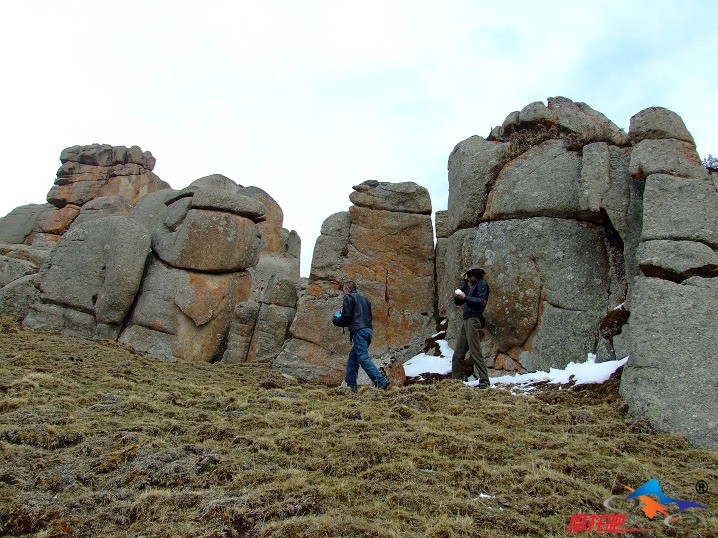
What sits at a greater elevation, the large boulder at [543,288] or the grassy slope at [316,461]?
the large boulder at [543,288]

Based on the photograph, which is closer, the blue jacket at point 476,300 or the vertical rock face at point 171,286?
the blue jacket at point 476,300

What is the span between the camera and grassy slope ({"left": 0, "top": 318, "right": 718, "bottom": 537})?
6328mm

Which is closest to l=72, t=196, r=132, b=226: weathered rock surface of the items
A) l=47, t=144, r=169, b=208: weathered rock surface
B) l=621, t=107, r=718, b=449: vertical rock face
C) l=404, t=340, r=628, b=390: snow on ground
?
l=47, t=144, r=169, b=208: weathered rock surface

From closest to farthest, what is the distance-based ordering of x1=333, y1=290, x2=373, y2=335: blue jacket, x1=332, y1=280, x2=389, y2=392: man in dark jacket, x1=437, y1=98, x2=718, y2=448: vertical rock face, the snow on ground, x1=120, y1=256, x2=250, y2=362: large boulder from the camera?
1. x1=437, y1=98, x2=718, y2=448: vertical rock face
2. the snow on ground
3. x1=332, y1=280, x2=389, y2=392: man in dark jacket
4. x1=333, y1=290, x2=373, y2=335: blue jacket
5. x1=120, y1=256, x2=250, y2=362: large boulder

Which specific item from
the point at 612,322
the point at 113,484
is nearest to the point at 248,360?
the point at 612,322

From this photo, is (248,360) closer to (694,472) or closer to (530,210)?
(530,210)

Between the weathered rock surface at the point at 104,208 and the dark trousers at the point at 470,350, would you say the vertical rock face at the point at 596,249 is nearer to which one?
the dark trousers at the point at 470,350

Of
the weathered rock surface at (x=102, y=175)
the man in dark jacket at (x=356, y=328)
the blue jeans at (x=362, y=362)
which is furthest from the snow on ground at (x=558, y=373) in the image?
the weathered rock surface at (x=102, y=175)

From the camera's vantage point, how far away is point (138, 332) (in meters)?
21.1

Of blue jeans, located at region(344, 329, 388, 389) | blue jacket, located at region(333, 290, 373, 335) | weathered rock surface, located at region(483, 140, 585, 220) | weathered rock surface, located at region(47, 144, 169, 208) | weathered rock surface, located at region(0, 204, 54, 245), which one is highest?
weathered rock surface, located at region(47, 144, 169, 208)

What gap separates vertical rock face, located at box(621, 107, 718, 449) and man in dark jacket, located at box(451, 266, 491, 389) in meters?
3.29

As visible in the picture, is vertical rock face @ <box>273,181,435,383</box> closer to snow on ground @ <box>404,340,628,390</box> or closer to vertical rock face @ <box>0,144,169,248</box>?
snow on ground @ <box>404,340,628,390</box>

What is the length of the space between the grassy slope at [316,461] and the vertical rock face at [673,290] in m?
0.73

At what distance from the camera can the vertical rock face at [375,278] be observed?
63.8 ft
